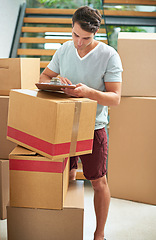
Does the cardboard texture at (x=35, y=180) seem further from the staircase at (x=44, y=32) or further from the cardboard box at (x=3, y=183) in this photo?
the staircase at (x=44, y=32)

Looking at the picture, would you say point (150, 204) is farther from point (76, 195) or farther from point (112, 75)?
point (112, 75)

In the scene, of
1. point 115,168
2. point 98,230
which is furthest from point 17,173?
point 115,168

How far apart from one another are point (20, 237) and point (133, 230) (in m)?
0.81

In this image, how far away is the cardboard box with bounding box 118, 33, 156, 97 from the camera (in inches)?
88.7

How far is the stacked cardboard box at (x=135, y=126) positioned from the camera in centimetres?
227

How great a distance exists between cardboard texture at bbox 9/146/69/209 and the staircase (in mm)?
2215

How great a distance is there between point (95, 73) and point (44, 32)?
2.60 metres

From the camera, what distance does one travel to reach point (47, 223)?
1.57 metres

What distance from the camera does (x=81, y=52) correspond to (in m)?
1.69

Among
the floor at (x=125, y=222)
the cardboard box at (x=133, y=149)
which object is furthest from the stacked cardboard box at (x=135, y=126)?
the floor at (x=125, y=222)

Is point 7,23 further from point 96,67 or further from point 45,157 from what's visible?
point 45,157

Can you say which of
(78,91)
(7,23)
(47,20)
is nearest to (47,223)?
(78,91)

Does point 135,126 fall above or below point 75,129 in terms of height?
below

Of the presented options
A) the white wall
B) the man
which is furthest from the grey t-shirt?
the white wall
